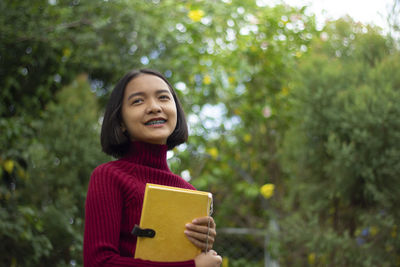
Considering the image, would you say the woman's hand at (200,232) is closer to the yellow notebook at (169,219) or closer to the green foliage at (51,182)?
the yellow notebook at (169,219)

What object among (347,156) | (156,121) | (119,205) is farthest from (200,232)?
(347,156)

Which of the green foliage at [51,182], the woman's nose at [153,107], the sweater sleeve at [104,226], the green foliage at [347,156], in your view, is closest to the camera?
the sweater sleeve at [104,226]

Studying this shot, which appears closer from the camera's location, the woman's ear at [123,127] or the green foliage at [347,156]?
the woman's ear at [123,127]

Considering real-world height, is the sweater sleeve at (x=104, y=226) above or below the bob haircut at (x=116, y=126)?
below

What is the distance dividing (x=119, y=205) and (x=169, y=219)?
0.16 m

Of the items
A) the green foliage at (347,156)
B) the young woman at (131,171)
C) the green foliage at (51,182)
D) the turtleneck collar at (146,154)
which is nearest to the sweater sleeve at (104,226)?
the young woman at (131,171)

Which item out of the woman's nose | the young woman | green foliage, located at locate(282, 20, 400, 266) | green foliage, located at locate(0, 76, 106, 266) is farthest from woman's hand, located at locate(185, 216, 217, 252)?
A: green foliage, located at locate(282, 20, 400, 266)

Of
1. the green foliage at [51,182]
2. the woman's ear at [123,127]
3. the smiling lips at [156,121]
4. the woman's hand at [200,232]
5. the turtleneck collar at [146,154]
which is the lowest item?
the green foliage at [51,182]

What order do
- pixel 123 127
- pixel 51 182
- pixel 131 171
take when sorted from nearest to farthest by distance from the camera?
pixel 131 171 < pixel 123 127 < pixel 51 182

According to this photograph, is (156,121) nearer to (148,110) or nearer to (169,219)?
(148,110)

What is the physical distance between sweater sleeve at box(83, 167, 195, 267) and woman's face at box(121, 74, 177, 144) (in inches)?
8.0

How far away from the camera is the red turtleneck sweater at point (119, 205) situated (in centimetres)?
126

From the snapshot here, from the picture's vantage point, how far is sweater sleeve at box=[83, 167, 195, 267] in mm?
1246

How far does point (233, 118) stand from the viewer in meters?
5.11
